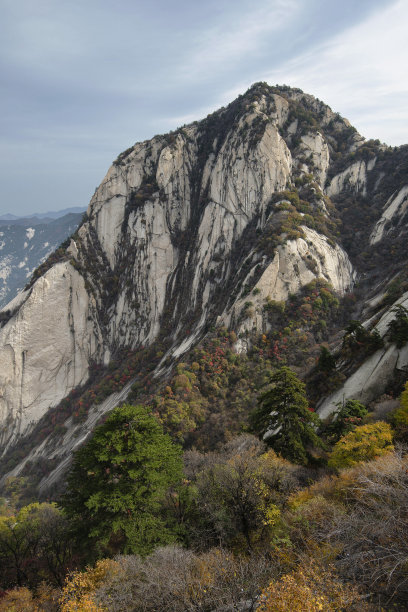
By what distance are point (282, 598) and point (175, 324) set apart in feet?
227

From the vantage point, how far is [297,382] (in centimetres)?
2136

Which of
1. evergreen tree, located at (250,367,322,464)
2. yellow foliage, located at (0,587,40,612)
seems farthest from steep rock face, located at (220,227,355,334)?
yellow foliage, located at (0,587,40,612)

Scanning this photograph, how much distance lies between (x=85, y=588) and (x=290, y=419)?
13867 millimetres

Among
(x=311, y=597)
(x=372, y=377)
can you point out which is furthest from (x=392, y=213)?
(x=311, y=597)

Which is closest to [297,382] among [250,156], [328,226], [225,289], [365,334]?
[365,334]

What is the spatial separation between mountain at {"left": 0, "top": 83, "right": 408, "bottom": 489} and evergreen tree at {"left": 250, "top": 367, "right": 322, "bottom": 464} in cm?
1523

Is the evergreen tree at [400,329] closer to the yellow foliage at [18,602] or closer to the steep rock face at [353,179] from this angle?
the yellow foliage at [18,602]

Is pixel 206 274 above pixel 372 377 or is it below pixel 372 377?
above

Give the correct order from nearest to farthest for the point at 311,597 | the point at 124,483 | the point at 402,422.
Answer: the point at 311,597 < the point at 124,483 < the point at 402,422

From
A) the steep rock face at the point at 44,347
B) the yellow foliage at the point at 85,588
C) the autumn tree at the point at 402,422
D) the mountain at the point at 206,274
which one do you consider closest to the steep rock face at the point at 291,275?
the mountain at the point at 206,274

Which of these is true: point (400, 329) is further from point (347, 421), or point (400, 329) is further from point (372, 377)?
point (347, 421)

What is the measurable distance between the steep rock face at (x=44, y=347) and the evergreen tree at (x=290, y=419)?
2798 inches

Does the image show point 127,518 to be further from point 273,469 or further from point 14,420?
point 14,420

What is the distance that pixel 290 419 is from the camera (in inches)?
806
